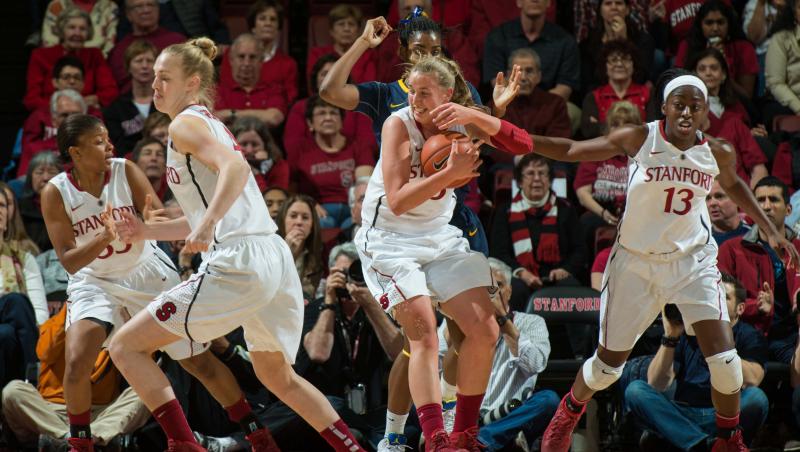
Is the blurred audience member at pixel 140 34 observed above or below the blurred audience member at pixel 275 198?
above

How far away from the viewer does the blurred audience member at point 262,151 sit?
8.57 m

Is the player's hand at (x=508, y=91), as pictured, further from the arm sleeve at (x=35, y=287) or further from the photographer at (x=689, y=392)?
the arm sleeve at (x=35, y=287)

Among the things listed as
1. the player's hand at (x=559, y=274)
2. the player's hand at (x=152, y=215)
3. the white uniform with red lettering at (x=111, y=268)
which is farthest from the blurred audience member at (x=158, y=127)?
the player's hand at (x=152, y=215)

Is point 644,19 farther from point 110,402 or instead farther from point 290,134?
point 110,402

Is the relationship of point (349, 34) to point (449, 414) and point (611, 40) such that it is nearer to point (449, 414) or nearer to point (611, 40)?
point (611, 40)

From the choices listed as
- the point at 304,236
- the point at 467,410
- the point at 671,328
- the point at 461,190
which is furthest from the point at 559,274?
the point at 467,410

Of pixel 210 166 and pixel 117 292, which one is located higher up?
pixel 210 166

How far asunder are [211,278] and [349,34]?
4.99 meters

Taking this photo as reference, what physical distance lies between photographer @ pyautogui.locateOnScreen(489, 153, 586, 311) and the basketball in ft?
9.92

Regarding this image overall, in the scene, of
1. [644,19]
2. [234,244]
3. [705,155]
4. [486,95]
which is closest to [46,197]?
[234,244]

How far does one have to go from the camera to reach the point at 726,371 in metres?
5.54

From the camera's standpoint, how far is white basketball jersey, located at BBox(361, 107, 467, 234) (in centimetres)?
515

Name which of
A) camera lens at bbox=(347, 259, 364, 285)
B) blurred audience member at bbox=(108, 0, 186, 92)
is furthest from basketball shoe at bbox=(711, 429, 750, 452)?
blurred audience member at bbox=(108, 0, 186, 92)

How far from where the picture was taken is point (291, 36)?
1072 centimetres
